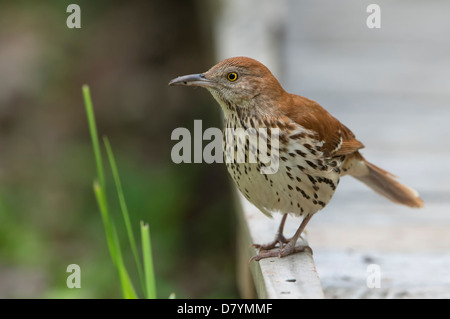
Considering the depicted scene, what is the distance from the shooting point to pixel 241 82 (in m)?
3.05

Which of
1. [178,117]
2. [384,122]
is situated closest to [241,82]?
[384,122]

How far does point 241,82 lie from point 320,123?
393 mm

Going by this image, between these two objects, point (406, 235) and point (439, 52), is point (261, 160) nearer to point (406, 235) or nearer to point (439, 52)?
point (406, 235)

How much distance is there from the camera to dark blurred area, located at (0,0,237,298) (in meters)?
6.88

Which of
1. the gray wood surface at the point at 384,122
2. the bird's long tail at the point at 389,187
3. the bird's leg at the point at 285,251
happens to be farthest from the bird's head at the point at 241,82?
the bird's long tail at the point at 389,187

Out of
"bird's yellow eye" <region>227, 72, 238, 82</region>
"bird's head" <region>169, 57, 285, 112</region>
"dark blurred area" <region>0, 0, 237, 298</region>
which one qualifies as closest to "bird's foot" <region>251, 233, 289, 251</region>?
"bird's head" <region>169, 57, 285, 112</region>

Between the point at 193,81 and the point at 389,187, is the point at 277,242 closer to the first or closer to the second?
the point at 193,81

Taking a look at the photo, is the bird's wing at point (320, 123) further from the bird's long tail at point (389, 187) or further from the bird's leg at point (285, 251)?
the bird's long tail at point (389, 187)

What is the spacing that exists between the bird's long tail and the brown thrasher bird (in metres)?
0.79

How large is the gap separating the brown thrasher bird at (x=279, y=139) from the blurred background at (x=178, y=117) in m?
1.04

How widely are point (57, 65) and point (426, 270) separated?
6.19 m

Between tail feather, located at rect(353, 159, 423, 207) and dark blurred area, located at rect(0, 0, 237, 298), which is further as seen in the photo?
dark blurred area, located at rect(0, 0, 237, 298)

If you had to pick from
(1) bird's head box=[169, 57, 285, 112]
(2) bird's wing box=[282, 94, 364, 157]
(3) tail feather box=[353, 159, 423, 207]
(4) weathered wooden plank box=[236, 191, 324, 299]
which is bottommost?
(4) weathered wooden plank box=[236, 191, 324, 299]

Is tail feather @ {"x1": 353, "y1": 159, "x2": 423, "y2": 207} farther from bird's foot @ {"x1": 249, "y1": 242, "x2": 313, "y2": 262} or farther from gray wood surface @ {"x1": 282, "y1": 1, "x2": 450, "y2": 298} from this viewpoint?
bird's foot @ {"x1": 249, "y1": 242, "x2": 313, "y2": 262}
